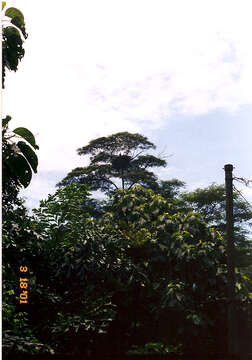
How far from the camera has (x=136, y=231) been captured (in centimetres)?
1416

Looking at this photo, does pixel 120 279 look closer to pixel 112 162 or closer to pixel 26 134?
pixel 26 134

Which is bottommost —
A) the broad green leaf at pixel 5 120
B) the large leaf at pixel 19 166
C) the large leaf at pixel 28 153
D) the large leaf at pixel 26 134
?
the large leaf at pixel 19 166

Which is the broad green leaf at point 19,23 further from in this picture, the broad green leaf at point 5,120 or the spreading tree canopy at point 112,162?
the spreading tree canopy at point 112,162

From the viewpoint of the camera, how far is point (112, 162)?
31.0m

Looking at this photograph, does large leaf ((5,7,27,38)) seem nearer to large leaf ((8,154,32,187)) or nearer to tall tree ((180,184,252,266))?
large leaf ((8,154,32,187))

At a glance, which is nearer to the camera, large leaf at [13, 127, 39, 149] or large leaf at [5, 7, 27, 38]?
large leaf at [13, 127, 39, 149]

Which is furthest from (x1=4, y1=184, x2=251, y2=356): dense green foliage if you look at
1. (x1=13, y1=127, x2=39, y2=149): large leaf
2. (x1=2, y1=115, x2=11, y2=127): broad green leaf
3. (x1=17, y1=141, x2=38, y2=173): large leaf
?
(x1=13, y1=127, x2=39, y2=149): large leaf

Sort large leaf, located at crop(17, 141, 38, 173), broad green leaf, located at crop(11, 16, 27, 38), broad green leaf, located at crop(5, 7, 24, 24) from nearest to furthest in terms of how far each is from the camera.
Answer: large leaf, located at crop(17, 141, 38, 173) → broad green leaf, located at crop(5, 7, 24, 24) → broad green leaf, located at crop(11, 16, 27, 38)

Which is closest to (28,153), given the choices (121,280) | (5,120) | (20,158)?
(20,158)

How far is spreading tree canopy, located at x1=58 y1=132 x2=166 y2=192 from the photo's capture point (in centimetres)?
3039

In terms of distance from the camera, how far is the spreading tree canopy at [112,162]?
3039cm

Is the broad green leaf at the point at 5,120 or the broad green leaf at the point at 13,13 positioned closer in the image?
the broad green leaf at the point at 5,120

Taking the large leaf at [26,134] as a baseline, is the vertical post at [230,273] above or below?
below

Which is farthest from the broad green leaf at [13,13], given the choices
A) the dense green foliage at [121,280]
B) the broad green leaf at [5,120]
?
the dense green foliage at [121,280]
